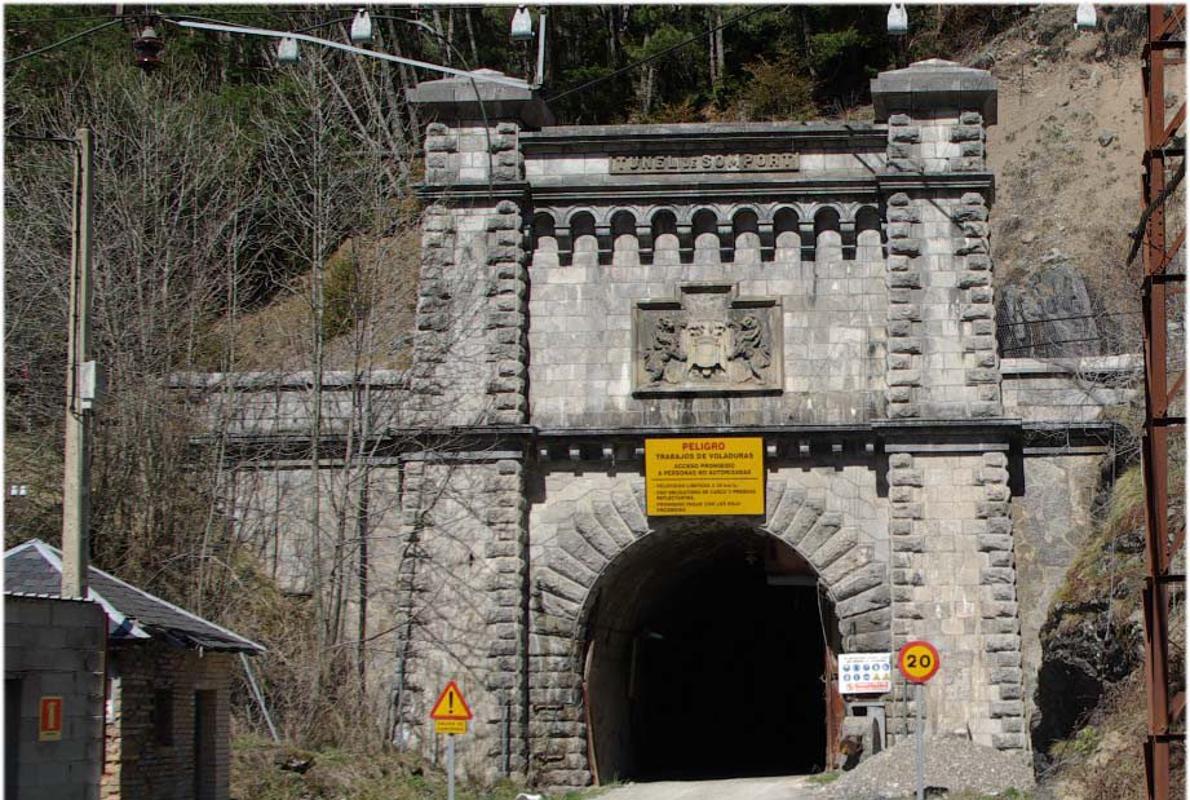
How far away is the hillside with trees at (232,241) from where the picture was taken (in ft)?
94.0

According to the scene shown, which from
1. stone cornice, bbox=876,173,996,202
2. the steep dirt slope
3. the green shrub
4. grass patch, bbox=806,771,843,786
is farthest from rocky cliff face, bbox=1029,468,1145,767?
the green shrub

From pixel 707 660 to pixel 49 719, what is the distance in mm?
22500

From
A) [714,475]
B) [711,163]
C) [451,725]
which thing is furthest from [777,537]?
[451,725]

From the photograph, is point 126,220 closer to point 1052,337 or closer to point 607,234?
point 607,234

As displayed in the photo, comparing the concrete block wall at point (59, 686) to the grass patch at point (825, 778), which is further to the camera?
the grass patch at point (825, 778)

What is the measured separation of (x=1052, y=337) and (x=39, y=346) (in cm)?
2196

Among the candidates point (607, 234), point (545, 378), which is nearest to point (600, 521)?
point (545, 378)

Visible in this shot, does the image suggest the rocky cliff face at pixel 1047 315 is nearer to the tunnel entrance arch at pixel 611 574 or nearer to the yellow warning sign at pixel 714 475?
the tunnel entrance arch at pixel 611 574

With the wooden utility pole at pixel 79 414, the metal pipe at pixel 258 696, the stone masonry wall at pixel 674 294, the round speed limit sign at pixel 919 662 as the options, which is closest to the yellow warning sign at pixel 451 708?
the wooden utility pole at pixel 79 414

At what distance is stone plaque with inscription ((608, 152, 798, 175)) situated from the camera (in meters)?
28.4

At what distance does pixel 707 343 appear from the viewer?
28094mm

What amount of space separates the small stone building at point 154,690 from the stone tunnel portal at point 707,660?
7.29 m

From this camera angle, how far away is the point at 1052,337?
41.2 meters

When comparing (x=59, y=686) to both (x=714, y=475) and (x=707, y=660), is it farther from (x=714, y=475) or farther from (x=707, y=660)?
(x=707, y=660)
